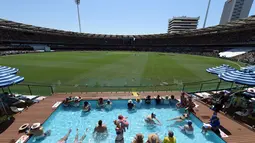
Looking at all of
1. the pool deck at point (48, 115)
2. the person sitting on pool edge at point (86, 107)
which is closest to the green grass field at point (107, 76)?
the pool deck at point (48, 115)

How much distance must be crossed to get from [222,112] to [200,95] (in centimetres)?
313

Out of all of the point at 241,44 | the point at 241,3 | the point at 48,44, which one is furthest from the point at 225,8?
the point at 48,44

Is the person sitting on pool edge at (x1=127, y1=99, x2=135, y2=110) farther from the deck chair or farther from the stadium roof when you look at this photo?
the stadium roof

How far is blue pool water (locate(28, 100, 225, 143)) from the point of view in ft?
23.8

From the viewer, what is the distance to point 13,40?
5703 cm

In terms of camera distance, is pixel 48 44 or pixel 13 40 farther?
pixel 48 44

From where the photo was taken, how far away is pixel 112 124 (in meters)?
8.77

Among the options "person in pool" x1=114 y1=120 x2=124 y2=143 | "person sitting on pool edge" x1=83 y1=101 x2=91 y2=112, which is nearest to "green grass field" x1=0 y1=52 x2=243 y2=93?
"person sitting on pool edge" x1=83 y1=101 x2=91 y2=112

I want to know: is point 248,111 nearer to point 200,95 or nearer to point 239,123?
point 239,123

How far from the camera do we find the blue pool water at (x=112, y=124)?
726cm

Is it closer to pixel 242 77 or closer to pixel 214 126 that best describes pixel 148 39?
pixel 242 77

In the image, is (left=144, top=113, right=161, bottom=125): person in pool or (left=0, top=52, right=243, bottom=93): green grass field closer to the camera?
(left=144, top=113, right=161, bottom=125): person in pool

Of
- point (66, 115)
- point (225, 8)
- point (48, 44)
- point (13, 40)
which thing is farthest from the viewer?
point (225, 8)

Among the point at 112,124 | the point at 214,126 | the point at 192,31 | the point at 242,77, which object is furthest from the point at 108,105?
the point at 192,31
